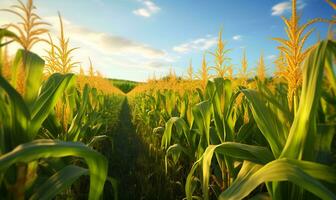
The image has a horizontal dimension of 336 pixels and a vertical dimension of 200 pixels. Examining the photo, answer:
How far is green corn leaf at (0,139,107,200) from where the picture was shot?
3.11 ft

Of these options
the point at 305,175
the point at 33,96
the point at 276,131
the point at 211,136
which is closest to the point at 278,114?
the point at 276,131

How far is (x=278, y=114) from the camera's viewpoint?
1.66 meters

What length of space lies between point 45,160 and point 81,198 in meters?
1.35

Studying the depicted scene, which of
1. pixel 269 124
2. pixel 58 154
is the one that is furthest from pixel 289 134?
pixel 58 154

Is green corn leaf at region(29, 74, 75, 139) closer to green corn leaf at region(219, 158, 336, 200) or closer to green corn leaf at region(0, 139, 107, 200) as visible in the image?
green corn leaf at region(0, 139, 107, 200)

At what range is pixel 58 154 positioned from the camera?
1.09m

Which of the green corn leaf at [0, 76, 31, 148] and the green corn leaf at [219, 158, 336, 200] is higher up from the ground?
the green corn leaf at [0, 76, 31, 148]

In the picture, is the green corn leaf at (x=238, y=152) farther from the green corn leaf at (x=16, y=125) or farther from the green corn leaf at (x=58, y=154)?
the green corn leaf at (x=16, y=125)

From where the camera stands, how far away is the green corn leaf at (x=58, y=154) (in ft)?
3.11

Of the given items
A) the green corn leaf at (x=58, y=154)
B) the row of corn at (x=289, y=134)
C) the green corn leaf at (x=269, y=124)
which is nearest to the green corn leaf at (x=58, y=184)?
the green corn leaf at (x=58, y=154)

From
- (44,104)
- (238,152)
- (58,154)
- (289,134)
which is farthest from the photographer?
(238,152)

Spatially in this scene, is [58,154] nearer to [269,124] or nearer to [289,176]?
[289,176]

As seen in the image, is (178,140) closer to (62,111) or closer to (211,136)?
(211,136)

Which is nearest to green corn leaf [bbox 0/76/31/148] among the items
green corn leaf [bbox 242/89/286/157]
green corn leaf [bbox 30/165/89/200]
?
green corn leaf [bbox 30/165/89/200]
